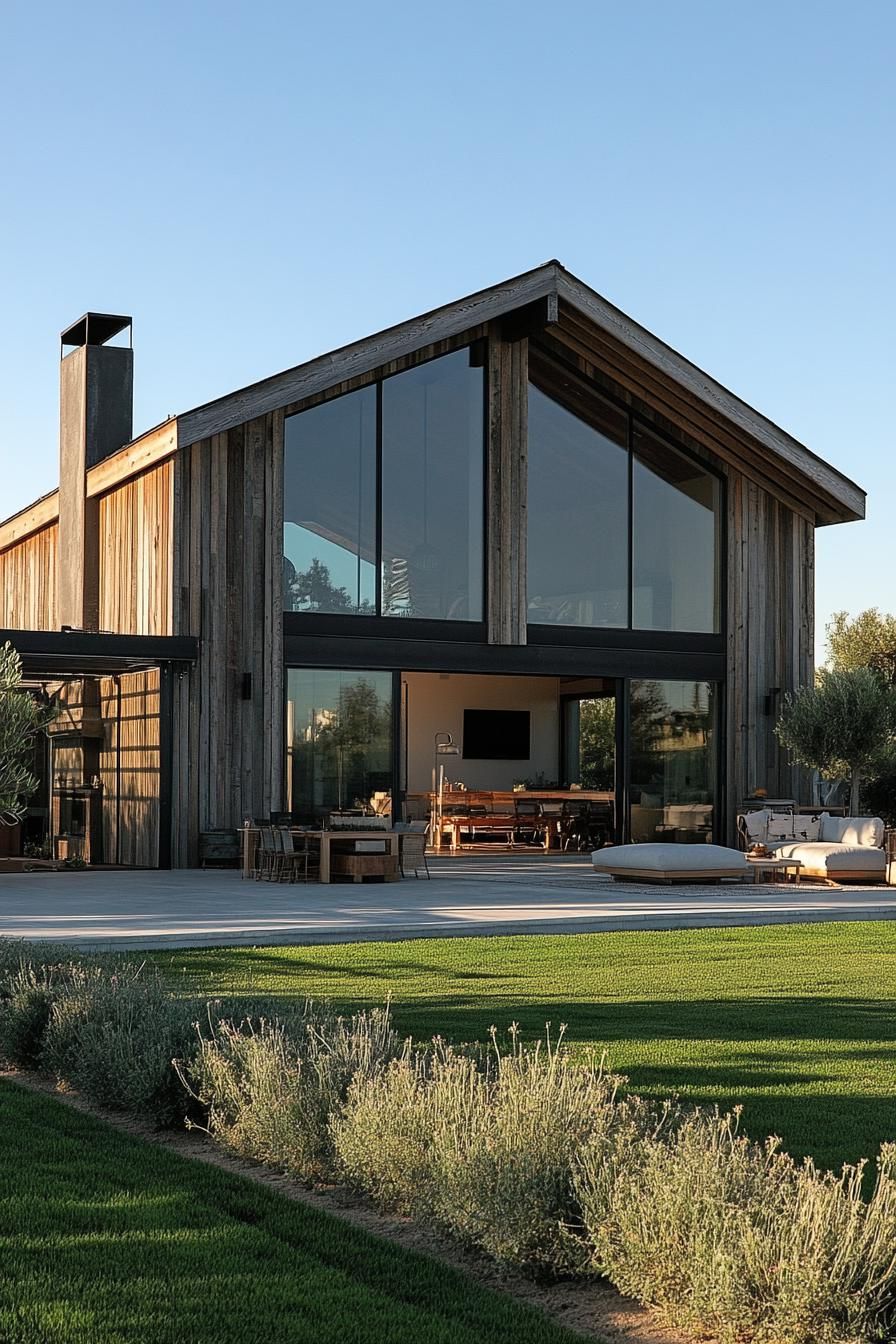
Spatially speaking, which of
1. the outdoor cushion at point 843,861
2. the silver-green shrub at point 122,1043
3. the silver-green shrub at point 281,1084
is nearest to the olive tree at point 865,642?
the outdoor cushion at point 843,861

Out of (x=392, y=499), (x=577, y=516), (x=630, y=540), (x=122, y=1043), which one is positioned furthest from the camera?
(x=630, y=540)

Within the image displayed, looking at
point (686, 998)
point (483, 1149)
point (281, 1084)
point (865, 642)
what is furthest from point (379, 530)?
point (865, 642)

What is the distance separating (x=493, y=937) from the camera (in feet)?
38.0

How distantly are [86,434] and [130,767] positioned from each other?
15.8 feet

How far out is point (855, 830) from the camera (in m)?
17.4

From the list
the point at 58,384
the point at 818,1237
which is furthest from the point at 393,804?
the point at 818,1237

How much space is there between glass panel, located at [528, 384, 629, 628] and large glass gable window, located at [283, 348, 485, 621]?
0.81 metres

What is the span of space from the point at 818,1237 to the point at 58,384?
66.8 feet

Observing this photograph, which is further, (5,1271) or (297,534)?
(297,534)

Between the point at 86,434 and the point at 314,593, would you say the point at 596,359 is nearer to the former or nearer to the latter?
the point at 314,593

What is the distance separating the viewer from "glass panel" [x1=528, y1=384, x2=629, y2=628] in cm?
1988

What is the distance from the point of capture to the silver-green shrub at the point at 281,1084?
4.79 m

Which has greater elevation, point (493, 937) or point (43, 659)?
point (43, 659)

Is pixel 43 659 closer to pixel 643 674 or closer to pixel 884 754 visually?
pixel 643 674
